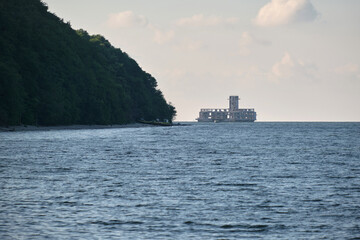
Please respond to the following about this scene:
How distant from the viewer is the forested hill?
120 m

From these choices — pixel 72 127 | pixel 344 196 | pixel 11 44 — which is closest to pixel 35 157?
pixel 344 196

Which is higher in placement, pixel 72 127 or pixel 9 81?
pixel 9 81

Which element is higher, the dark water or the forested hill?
the forested hill

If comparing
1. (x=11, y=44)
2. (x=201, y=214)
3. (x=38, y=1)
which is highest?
(x=38, y=1)

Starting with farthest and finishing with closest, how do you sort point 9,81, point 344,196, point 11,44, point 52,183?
point 11,44, point 9,81, point 52,183, point 344,196

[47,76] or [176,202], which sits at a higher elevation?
[47,76]

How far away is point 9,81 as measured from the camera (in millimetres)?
114875

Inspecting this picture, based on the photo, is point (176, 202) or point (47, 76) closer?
point (176, 202)

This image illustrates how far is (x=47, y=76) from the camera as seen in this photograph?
14075 cm

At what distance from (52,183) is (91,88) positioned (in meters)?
136

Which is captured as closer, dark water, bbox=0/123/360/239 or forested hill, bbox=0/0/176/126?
dark water, bbox=0/123/360/239

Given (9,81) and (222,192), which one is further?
(9,81)

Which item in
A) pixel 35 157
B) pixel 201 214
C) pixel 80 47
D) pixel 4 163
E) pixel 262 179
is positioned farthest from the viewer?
pixel 80 47

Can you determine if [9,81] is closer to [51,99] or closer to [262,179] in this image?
[51,99]
